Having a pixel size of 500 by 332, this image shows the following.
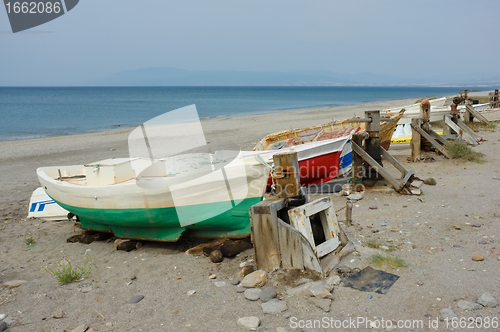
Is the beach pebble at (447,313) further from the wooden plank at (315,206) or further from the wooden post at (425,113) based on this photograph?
the wooden post at (425,113)

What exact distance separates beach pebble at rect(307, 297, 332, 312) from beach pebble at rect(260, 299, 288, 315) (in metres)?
0.31

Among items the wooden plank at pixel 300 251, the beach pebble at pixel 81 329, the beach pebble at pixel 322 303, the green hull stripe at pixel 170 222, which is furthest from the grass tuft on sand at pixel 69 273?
the beach pebble at pixel 322 303

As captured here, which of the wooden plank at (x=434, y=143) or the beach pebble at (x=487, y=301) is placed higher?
the wooden plank at (x=434, y=143)

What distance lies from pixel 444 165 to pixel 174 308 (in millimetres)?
8405

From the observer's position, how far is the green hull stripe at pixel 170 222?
5.93 meters

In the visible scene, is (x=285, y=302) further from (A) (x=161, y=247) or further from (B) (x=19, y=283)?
(B) (x=19, y=283)

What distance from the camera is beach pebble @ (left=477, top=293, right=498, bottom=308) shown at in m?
3.76

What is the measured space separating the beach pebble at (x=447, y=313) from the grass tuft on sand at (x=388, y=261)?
0.97 meters

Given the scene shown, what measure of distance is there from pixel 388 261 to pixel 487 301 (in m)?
1.21

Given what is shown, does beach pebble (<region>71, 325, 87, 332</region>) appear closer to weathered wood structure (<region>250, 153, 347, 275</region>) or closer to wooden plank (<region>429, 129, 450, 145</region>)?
weathered wood structure (<region>250, 153, 347, 275</region>)

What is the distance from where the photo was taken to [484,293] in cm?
394

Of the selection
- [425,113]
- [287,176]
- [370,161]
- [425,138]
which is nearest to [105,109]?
[425,138]

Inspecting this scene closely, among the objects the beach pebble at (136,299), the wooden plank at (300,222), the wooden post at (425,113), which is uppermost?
the wooden post at (425,113)
